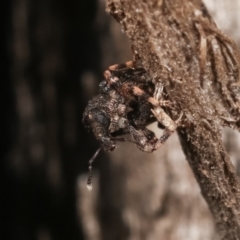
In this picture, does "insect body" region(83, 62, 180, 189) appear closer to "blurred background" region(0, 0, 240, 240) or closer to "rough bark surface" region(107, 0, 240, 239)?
"rough bark surface" region(107, 0, 240, 239)

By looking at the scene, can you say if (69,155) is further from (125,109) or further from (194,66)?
(194,66)

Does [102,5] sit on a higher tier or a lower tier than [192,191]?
higher

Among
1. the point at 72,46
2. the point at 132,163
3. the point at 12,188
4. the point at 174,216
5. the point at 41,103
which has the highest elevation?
the point at 72,46

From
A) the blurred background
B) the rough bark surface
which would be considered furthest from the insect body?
the blurred background

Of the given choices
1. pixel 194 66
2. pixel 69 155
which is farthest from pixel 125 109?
pixel 69 155

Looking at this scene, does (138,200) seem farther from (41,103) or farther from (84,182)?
(41,103)

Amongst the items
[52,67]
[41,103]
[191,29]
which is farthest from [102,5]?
[191,29]

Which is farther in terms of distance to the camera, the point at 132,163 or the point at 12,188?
the point at 12,188
